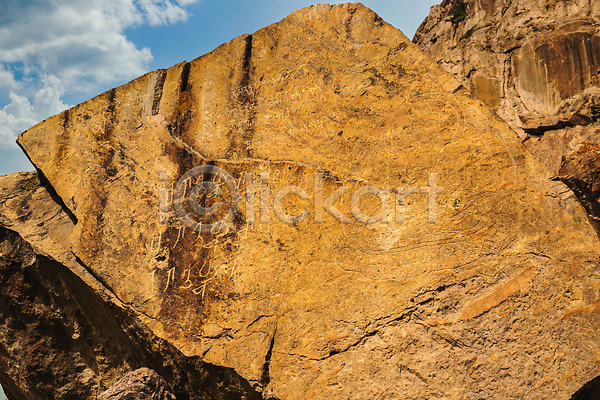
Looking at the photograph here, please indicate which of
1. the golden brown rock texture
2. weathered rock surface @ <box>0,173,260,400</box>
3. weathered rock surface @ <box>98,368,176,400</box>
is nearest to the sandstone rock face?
the golden brown rock texture

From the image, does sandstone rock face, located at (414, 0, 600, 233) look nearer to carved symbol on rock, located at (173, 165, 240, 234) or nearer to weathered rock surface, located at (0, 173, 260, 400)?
carved symbol on rock, located at (173, 165, 240, 234)

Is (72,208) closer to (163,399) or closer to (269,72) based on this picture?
(163,399)

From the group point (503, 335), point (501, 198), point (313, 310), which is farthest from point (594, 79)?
point (313, 310)

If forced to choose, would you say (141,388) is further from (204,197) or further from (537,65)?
(537,65)

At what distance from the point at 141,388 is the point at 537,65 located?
5.04 meters

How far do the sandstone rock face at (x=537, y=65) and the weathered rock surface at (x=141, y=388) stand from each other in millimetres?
3855

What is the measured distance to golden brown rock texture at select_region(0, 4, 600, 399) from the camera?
264 cm

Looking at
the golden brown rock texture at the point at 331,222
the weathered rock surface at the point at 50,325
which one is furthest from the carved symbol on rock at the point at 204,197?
the weathered rock surface at the point at 50,325

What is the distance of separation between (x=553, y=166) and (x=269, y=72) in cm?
306

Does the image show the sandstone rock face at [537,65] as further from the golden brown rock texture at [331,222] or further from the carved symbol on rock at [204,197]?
the carved symbol on rock at [204,197]

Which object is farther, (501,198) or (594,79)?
(594,79)

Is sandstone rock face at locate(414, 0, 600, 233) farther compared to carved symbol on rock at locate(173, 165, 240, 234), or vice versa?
sandstone rock face at locate(414, 0, 600, 233)

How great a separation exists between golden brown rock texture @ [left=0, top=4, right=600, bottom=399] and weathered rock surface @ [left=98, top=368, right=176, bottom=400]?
384 millimetres

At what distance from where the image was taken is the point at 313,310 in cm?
293
